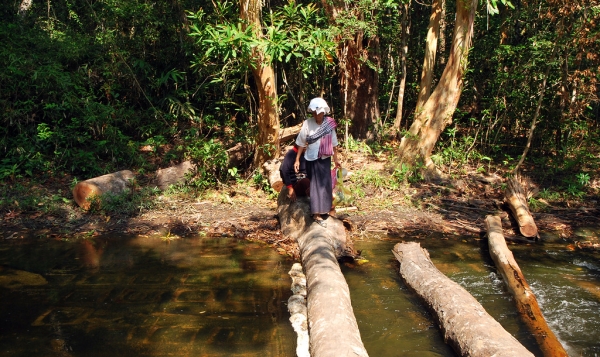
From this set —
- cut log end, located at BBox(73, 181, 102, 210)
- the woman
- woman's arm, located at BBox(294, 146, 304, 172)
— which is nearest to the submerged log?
woman's arm, located at BBox(294, 146, 304, 172)

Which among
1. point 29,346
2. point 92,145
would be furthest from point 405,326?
point 92,145

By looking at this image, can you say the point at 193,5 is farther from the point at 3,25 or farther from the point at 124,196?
the point at 124,196

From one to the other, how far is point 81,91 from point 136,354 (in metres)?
8.07

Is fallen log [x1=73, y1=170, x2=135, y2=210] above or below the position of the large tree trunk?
below

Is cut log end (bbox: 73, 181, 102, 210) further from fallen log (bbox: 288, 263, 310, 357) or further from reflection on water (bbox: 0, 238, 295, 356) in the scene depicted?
A: fallen log (bbox: 288, 263, 310, 357)

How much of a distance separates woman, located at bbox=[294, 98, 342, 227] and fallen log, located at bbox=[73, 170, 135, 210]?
11.7 feet

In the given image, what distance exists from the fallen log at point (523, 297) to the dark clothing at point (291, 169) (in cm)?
254

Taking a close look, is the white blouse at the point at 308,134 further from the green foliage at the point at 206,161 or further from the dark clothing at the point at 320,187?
the green foliage at the point at 206,161

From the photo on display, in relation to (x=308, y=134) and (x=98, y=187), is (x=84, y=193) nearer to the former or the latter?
(x=98, y=187)

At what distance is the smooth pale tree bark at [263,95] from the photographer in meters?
8.42

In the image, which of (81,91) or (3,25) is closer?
(81,91)

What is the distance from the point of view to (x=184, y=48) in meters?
11.1

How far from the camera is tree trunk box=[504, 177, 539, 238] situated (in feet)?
22.9

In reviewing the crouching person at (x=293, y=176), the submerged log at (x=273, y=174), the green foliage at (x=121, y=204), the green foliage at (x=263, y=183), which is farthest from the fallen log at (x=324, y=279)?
the green foliage at (x=121, y=204)
